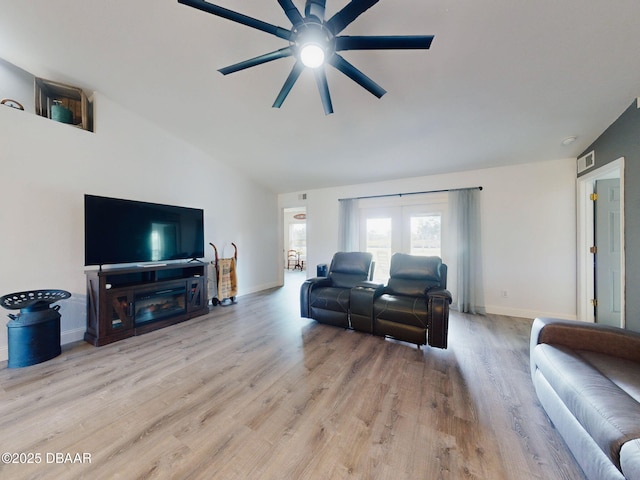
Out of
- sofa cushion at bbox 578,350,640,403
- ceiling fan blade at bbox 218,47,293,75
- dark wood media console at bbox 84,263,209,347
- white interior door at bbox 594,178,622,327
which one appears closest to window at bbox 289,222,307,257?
dark wood media console at bbox 84,263,209,347

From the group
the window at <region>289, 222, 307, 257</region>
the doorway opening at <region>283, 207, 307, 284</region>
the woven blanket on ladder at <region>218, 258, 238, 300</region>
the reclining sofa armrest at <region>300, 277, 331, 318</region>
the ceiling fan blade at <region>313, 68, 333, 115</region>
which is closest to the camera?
the ceiling fan blade at <region>313, 68, 333, 115</region>

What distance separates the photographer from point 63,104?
2.85m

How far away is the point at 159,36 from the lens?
6.88 ft

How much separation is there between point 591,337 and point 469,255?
2.28m

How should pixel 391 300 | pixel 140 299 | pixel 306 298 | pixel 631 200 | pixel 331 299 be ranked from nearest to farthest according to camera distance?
pixel 631 200 → pixel 391 300 → pixel 140 299 → pixel 331 299 → pixel 306 298

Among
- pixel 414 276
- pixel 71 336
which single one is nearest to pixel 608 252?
pixel 414 276

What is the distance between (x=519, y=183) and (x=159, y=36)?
16.0 ft

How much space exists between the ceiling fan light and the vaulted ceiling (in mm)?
606

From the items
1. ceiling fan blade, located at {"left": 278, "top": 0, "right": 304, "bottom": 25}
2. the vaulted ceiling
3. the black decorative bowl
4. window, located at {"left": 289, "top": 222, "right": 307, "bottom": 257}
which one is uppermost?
the vaulted ceiling

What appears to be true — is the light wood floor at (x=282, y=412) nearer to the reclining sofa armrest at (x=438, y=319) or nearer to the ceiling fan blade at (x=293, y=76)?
the reclining sofa armrest at (x=438, y=319)

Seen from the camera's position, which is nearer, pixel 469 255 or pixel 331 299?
pixel 331 299

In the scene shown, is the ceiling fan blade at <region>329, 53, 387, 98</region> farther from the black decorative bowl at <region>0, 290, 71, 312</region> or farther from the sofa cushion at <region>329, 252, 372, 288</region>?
the black decorative bowl at <region>0, 290, 71, 312</region>

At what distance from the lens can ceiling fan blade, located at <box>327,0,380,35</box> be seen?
1165mm

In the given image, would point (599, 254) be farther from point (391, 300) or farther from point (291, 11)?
point (291, 11)
